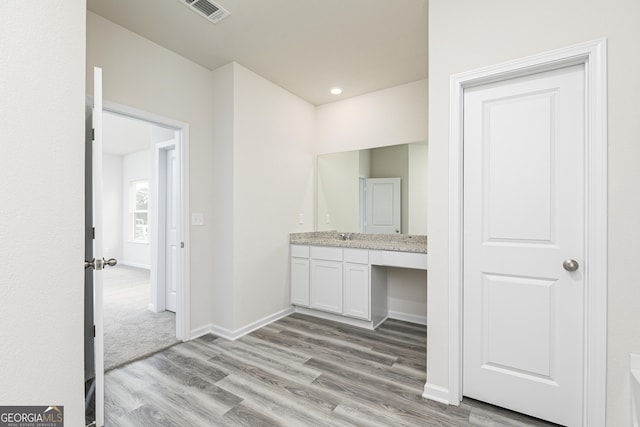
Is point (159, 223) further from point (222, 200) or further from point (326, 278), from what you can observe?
point (326, 278)

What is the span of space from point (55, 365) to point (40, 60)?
1.15 m

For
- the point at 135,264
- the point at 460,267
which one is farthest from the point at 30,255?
the point at 135,264

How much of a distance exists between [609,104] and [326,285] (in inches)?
109

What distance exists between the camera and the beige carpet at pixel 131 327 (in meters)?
2.62

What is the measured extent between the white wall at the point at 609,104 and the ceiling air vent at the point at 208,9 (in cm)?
154

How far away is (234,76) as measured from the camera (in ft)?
9.75

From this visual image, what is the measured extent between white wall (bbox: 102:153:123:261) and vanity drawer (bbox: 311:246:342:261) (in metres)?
6.49

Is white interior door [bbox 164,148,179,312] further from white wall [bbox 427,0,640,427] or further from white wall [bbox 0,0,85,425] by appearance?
white wall [bbox 427,0,640,427]

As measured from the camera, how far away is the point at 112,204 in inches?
295

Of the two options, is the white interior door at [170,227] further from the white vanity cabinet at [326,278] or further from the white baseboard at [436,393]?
the white baseboard at [436,393]

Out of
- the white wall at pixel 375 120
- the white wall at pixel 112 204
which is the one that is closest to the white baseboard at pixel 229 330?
the white wall at pixel 375 120

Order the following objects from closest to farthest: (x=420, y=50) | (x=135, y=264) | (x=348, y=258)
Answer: (x=420, y=50), (x=348, y=258), (x=135, y=264)

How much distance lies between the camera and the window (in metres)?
7.30

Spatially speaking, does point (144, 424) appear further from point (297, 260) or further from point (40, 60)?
point (297, 260)
